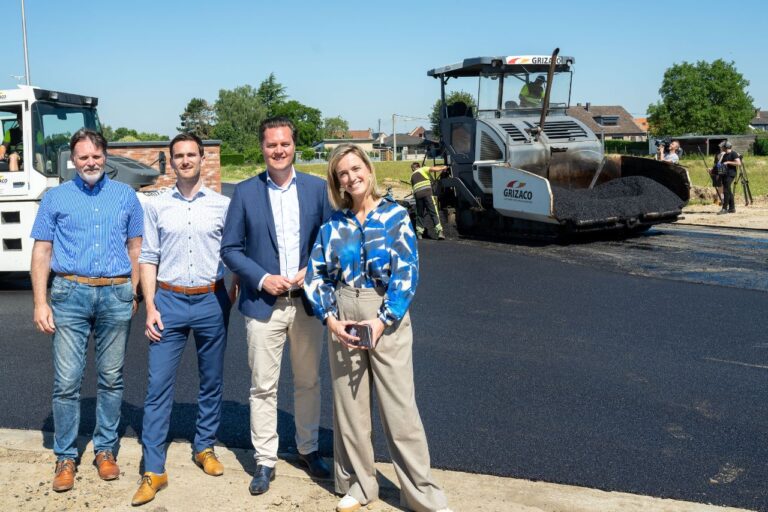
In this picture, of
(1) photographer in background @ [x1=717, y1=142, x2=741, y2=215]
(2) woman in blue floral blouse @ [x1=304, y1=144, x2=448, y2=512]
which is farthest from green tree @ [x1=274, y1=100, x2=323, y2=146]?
(2) woman in blue floral blouse @ [x1=304, y1=144, x2=448, y2=512]

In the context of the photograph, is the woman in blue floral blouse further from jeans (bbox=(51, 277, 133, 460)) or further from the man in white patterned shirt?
jeans (bbox=(51, 277, 133, 460))

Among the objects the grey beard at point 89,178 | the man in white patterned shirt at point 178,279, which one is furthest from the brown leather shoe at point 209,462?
the grey beard at point 89,178

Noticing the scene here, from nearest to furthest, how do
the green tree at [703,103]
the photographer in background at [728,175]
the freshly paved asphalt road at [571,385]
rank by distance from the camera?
the freshly paved asphalt road at [571,385] < the photographer in background at [728,175] < the green tree at [703,103]

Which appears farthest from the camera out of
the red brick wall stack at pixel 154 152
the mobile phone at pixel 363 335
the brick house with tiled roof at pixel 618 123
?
the brick house with tiled roof at pixel 618 123

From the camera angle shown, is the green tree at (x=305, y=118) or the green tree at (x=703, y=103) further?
the green tree at (x=305, y=118)

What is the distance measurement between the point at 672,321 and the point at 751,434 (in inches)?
124

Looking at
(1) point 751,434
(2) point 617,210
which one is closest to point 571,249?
(2) point 617,210

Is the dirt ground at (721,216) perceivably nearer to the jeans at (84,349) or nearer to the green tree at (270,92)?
the jeans at (84,349)

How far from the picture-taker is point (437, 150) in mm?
16078

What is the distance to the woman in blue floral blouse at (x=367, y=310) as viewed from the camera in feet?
12.3

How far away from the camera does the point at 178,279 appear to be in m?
4.27

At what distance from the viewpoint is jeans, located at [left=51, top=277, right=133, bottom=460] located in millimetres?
4273

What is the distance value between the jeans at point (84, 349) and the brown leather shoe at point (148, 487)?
0.45 m

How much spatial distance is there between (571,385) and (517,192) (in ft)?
25.0
